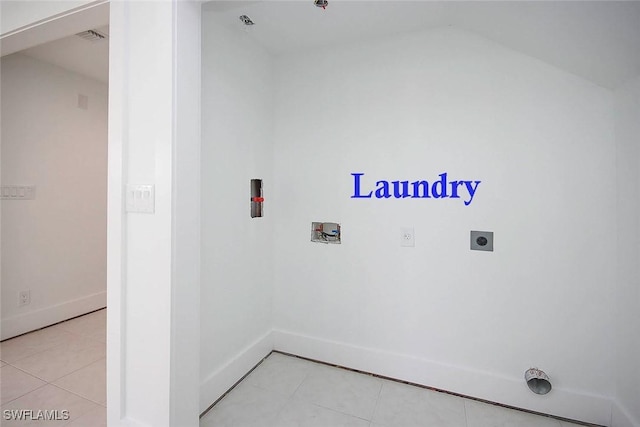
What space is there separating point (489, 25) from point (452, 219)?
1155 mm

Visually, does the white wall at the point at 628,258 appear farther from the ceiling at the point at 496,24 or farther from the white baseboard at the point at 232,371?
the white baseboard at the point at 232,371

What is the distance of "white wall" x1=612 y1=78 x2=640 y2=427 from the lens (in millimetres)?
1458

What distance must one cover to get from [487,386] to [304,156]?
2.01 meters

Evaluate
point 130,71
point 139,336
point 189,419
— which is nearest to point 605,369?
point 189,419

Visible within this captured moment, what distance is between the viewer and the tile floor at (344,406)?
5.46ft

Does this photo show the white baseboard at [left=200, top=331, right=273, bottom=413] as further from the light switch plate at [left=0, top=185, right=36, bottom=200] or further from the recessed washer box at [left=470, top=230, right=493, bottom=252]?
the light switch plate at [left=0, top=185, right=36, bottom=200]

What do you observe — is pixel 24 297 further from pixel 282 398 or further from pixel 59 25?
pixel 282 398

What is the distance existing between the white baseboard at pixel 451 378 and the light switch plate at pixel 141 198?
1.55m

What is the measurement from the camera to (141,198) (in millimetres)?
1359

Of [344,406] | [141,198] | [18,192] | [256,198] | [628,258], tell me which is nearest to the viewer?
[141,198]

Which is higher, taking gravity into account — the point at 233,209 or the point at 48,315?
the point at 233,209

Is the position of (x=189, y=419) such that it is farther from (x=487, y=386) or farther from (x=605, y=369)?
(x=605, y=369)

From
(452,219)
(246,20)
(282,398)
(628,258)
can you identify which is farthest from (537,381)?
(246,20)

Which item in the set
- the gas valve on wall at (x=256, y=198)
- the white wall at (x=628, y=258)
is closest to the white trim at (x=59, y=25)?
the gas valve on wall at (x=256, y=198)
